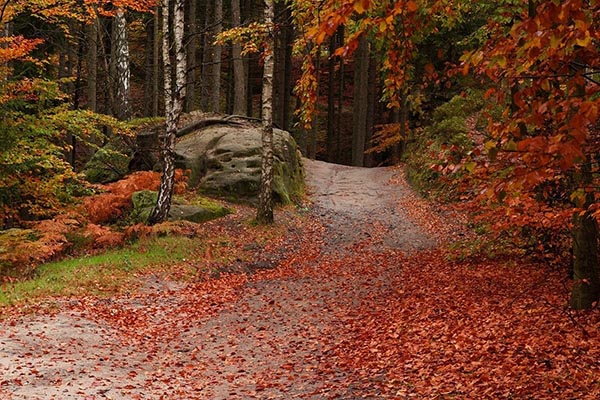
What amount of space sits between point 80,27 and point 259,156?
14.6m

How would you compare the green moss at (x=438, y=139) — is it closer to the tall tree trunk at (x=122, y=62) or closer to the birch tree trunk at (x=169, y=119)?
the birch tree trunk at (x=169, y=119)

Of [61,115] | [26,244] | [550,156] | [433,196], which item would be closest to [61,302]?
[26,244]

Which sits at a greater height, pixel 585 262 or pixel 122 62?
pixel 122 62

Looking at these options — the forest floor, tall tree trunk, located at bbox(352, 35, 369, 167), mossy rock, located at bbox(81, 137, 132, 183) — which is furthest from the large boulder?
tall tree trunk, located at bbox(352, 35, 369, 167)

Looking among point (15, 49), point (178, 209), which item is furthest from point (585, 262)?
point (15, 49)

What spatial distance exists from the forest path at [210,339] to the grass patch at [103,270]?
1.94ft

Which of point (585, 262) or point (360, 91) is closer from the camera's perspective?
point (585, 262)

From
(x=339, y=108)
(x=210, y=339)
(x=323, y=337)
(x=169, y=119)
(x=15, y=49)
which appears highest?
(x=339, y=108)

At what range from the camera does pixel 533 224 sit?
9.08 meters

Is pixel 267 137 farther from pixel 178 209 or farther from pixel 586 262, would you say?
pixel 586 262

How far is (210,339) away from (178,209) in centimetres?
745

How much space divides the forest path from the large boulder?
4.50 metres

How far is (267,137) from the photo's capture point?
15750mm

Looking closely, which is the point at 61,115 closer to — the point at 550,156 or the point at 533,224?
the point at 533,224
